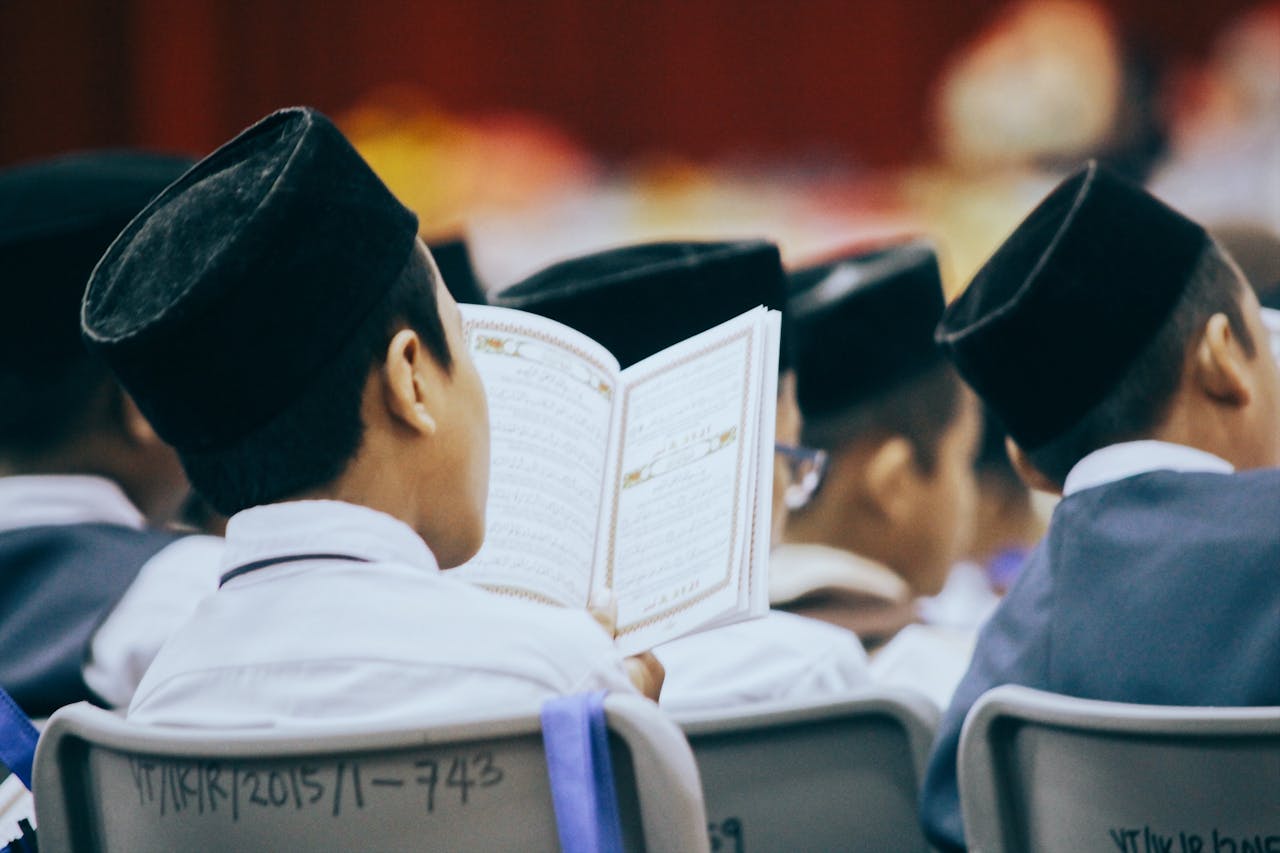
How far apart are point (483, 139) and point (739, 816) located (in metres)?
3.36

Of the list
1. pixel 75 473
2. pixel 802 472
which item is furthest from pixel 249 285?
pixel 802 472

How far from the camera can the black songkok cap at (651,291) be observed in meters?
1.49

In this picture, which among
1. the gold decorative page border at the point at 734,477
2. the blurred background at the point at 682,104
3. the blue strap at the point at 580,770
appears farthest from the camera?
the blurred background at the point at 682,104

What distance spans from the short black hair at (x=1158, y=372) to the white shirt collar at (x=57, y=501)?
38.0 inches

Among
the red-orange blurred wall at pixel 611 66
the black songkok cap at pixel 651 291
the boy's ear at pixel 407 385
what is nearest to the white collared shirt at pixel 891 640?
the black songkok cap at pixel 651 291

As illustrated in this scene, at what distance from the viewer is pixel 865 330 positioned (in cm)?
212

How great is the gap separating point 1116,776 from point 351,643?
0.47m

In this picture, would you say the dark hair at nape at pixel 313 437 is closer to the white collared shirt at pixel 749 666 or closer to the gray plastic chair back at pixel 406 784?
the gray plastic chair back at pixel 406 784

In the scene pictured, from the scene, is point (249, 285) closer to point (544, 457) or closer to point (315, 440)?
point (315, 440)

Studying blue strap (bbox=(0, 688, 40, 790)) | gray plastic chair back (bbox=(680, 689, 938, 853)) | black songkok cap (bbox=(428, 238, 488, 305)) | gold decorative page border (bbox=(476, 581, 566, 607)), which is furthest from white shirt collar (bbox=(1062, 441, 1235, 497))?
black songkok cap (bbox=(428, 238, 488, 305))

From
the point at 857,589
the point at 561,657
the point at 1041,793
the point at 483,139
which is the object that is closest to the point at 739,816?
the point at 1041,793

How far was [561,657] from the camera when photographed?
0.83 metres

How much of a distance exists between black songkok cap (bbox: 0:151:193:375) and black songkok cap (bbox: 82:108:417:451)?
0.66 meters

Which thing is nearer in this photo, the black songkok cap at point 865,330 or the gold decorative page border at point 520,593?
the gold decorative page border at point 520,593
